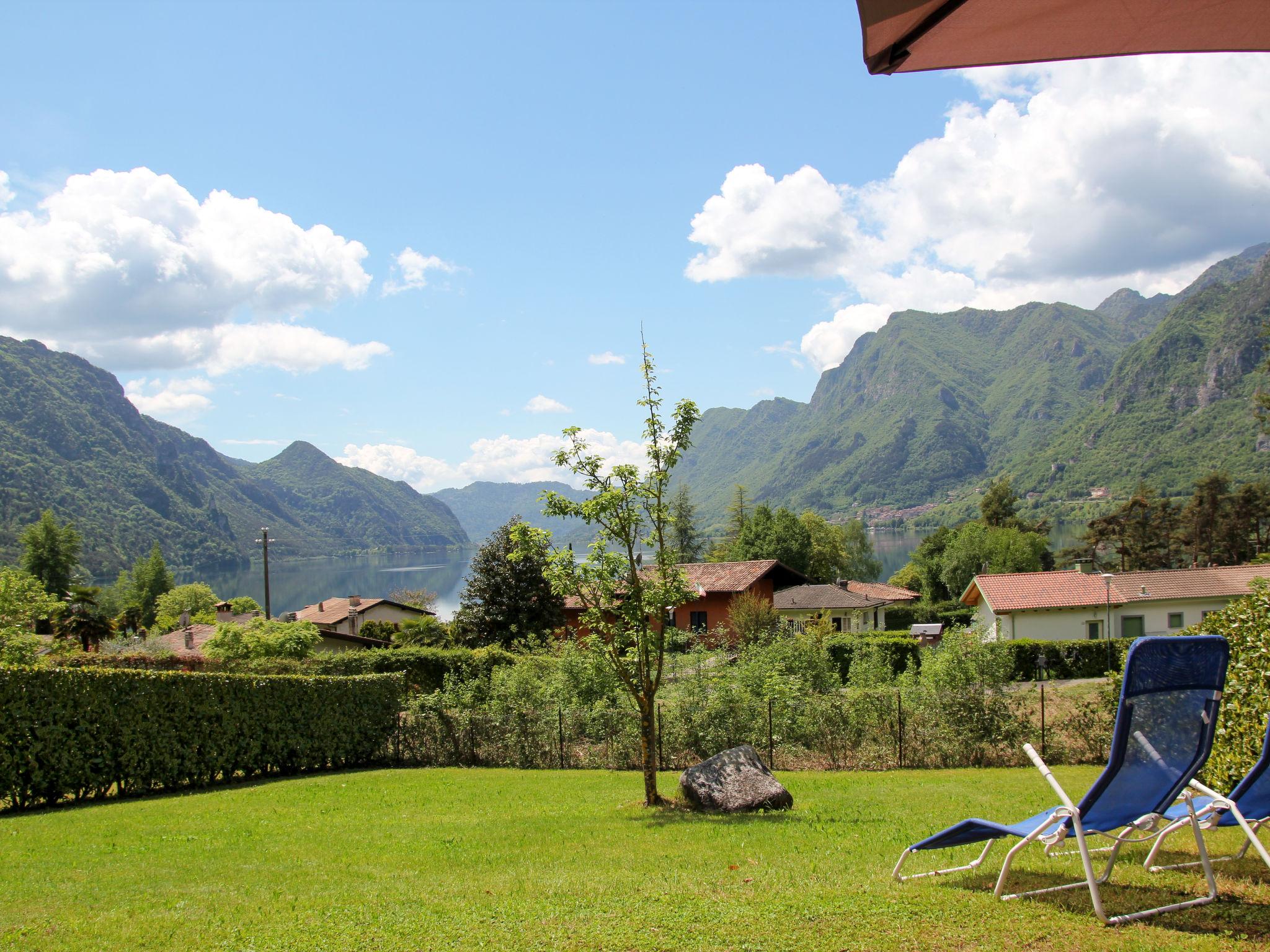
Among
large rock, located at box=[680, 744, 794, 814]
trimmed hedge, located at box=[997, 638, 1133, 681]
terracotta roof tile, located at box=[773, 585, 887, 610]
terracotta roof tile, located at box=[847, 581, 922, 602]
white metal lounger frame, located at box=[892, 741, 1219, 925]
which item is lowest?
trimmed hedge, located at box=[997, 638, 1133, 681]

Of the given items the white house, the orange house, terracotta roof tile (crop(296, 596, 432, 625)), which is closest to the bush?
the white house

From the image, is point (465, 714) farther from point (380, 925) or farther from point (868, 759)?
point (380, 925)

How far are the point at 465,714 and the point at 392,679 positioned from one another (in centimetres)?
253

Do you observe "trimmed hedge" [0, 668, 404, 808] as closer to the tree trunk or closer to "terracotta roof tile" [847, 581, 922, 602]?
the tree trunk

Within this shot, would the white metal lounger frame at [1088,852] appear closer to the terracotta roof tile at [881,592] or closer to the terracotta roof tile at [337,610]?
the terracotta roof tile at [337,610]

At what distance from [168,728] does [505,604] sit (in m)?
20.4

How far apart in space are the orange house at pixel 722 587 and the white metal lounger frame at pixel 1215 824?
134 ft

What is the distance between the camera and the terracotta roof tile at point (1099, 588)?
42.0 metres

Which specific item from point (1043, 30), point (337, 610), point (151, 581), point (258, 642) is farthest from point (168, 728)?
point (151, 581)

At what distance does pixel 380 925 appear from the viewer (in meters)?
5.12

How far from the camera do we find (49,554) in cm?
7506

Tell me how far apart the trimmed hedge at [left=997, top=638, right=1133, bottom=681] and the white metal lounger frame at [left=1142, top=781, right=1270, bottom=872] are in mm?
31902

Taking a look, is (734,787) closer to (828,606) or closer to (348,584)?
(828,606)

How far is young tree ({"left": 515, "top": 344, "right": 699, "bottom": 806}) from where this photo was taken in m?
11.4
